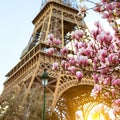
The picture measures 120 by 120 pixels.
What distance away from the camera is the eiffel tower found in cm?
2123

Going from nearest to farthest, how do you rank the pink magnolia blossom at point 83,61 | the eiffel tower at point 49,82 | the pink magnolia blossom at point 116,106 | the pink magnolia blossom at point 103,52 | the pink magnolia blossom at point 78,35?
the pink magnolia blossom at point 103,52 < the pink magnolia blossom at point 83,61 < the pink magnolia blossom at point 116,106 < the pink magnolia blossom at point 78,35 < the eiffel tower at point 49,82

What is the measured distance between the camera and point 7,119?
64.5 feet

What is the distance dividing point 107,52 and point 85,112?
2690 centimetres

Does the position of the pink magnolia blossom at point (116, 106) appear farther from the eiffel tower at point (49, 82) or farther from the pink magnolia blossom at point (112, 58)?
Answer: the eiffel tower at point (49, 82)

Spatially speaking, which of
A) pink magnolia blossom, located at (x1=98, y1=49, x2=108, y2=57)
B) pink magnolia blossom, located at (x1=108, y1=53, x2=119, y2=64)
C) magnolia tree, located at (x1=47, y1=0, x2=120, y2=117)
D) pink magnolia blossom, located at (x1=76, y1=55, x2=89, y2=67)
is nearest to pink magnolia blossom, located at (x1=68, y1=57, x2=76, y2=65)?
magnolia tree, located at (x1=47, y1=0, x2=120, y2=117)

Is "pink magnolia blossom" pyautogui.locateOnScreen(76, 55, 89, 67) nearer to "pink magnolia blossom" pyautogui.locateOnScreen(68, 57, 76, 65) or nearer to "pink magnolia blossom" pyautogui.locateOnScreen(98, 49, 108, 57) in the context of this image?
"pink magnolia blossom" pyautogui.locateOnScreen(98, 49, 108, 57)

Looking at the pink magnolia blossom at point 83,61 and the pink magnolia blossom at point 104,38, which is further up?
the pink magnolia blossom at point 104,38

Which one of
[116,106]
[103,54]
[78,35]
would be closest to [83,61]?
[103,54]

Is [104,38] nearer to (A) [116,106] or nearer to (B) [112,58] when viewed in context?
(B) [112,58]

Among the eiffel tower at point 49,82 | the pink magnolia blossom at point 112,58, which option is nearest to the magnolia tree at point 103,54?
the pink magnolia blossom at point 112,58

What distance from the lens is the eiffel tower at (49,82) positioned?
21.2 m

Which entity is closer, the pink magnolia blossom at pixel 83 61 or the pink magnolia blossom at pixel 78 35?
the pink magnolia blossom at pixel 83 61

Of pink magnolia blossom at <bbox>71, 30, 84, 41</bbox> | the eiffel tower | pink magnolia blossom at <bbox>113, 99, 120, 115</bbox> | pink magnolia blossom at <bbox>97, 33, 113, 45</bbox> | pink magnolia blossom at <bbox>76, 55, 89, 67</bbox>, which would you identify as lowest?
pink magnolia blossom at <bbox>113, 99, 120, 115</bbox>

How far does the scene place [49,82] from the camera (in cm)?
2528
